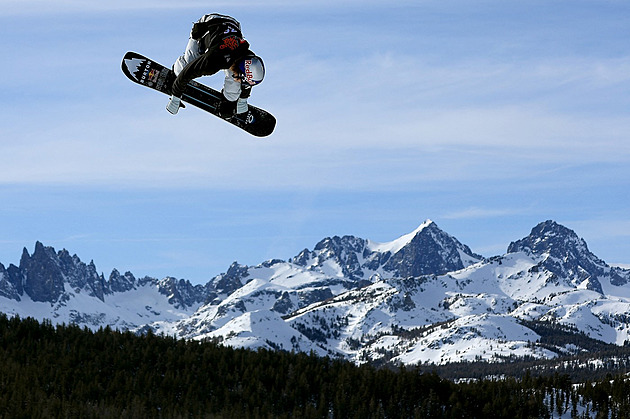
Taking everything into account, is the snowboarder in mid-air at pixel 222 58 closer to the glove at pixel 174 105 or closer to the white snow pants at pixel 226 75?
the white snow pants at pixel 226 75

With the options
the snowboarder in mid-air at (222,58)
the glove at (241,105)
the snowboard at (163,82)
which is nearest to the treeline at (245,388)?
the snowboard at (163,82)

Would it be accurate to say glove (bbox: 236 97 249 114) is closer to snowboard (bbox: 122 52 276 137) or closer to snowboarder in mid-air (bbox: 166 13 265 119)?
snowboarder in mid-air (bbox: 166 13 265 119)

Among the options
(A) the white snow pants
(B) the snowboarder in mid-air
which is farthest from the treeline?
(B) the snowboarder in mid-air

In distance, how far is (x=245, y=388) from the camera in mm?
21844

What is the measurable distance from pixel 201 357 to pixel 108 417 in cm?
724

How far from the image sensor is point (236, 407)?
20.1 metres

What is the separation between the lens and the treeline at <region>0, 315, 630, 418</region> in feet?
65.6

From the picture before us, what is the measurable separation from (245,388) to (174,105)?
375 inches

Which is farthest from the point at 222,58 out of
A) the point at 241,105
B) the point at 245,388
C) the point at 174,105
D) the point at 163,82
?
the point at 245,388

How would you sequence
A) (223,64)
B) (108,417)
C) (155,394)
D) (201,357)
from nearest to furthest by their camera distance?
(223,64) < (108,417) < (155,394) < (201,357)

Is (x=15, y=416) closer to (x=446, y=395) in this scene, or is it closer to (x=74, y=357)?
(x=74, y=357)

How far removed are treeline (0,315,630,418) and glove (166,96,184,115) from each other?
7.85 meters

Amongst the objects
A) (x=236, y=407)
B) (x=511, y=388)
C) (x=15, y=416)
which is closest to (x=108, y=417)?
(x=15, y=416)

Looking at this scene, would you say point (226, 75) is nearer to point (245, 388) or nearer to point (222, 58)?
point (222, 58)
